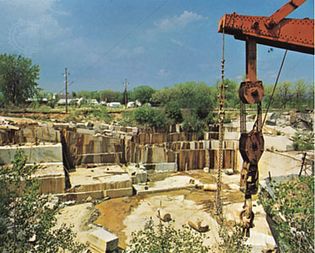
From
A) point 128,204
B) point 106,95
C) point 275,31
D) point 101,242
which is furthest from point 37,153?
point 106,95

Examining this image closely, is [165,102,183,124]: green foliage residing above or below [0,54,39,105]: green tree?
below

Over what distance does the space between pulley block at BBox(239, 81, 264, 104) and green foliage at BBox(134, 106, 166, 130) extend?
26.2m

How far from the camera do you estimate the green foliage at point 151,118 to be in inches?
1195

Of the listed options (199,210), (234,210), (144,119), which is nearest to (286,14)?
(234,210)

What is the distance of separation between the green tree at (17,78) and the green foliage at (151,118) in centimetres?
1440

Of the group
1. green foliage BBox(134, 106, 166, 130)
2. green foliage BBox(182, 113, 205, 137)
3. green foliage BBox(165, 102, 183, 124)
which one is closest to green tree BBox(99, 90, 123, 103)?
green foliage BBox(165, 102, 183, 124)

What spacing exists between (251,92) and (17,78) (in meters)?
36.0

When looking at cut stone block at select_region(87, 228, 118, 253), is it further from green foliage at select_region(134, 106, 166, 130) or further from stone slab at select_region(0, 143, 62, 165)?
green foliage at select_region(134, 106, 166, 130)

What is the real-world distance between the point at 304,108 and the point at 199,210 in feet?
82.8

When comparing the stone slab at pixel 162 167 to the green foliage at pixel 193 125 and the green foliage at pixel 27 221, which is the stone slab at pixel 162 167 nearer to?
the green foliage at pixel 193 125

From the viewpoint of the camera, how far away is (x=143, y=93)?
6384 centimetres

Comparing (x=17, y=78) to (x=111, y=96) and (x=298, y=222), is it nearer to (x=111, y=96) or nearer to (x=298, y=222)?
(x=298, y=222)

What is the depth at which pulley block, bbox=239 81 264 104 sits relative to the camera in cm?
372

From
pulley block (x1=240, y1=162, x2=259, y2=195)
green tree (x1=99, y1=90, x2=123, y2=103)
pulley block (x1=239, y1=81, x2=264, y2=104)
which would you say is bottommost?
pulley block (x1=240, y1=162, x2=259, y2=195)
